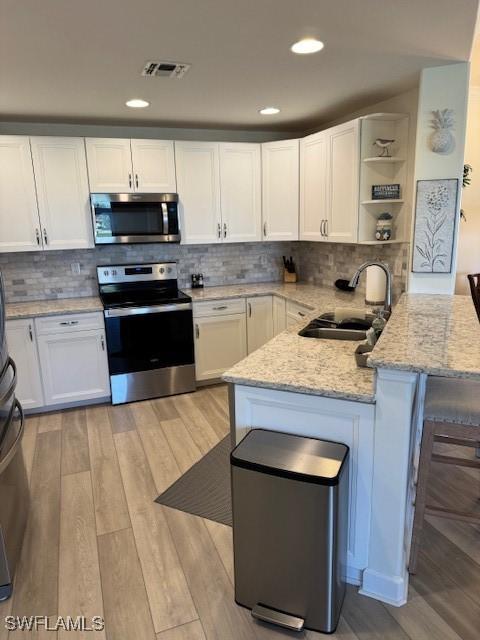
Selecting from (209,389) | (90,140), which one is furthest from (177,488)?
(90,140)

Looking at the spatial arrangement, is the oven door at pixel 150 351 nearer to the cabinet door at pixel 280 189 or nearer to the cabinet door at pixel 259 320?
the cabinet door at pixel 259 320

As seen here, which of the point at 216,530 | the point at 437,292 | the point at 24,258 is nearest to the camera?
the point at 216,530

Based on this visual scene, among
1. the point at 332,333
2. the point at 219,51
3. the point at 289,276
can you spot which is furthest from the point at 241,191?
the point at 332,333

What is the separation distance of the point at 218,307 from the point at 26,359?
5.37 feet

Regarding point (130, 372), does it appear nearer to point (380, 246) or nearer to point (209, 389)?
point (209, 389)

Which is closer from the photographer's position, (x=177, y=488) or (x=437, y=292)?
(x=177, y=488)

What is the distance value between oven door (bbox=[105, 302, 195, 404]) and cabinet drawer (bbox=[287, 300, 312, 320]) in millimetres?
875

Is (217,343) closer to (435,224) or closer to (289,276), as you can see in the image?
(289,276)

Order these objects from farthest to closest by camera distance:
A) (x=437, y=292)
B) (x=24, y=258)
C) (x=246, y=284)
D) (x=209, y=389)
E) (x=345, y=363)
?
(x=246, y=284) → (x=209, y=389) → (x=24, y=258) → (x=437, y=292) → (x=345, y=363)

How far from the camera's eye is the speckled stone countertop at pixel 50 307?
333 centimetres

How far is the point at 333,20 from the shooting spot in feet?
5.99

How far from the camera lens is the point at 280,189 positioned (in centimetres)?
400

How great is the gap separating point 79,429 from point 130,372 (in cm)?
62

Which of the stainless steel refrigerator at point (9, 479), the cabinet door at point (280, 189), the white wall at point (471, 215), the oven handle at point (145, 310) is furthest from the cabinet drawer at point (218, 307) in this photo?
the white wall at point (471, 215)
